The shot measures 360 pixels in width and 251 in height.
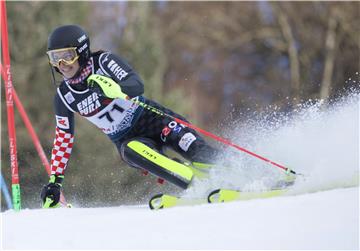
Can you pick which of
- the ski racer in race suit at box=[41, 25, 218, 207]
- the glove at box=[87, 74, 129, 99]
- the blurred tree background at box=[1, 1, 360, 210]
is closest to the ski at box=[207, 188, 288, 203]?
the ski racer in race suit at box=[41, 25, 218, 207]

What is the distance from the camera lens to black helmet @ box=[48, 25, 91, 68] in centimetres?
573

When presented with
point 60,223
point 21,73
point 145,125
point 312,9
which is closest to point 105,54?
point 145,125

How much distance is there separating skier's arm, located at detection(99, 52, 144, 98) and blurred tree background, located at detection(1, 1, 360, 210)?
486 cm

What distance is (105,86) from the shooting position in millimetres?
5480

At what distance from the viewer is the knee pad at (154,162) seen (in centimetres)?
546

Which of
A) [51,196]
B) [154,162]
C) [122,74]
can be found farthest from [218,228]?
[51,196]

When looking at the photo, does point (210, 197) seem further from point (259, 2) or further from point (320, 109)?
point (259, 2)

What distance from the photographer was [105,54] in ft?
19.6

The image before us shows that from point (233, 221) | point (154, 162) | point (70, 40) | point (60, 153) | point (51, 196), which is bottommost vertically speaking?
point (51, 196)

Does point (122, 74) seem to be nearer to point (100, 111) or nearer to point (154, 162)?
point (100, 111)

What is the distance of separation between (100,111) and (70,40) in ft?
2.14

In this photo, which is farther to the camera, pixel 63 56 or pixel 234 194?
pixel 63 56

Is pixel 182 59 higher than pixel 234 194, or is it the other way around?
pixel 182 59

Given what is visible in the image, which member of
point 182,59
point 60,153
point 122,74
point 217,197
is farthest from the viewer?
point 182,59
